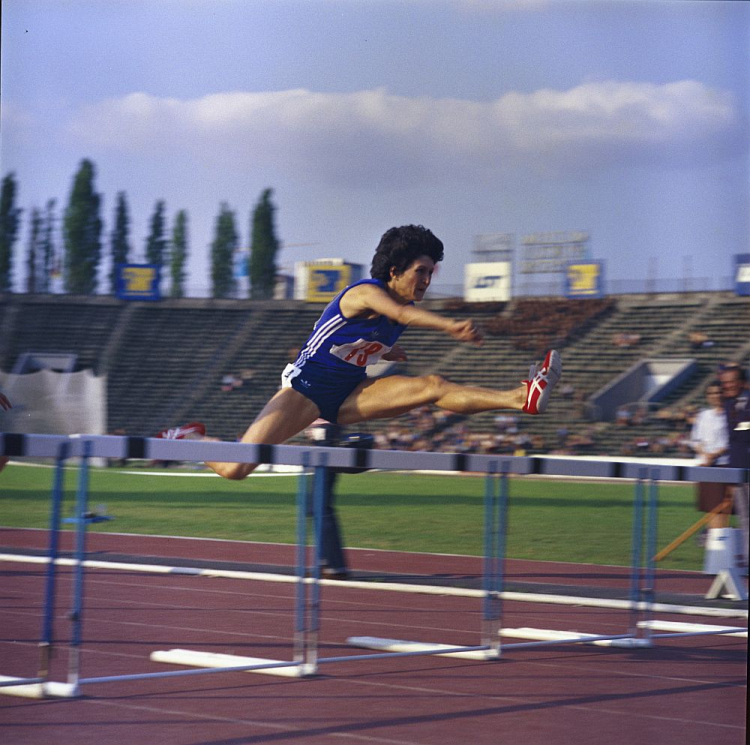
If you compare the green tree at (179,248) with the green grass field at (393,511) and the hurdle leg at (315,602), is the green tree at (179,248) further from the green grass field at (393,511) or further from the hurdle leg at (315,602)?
the hurdle leg at (315,602)

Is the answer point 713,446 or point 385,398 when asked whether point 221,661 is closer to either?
point 385,398

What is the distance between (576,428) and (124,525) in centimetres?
1713

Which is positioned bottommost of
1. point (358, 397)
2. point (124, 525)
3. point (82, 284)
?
point (124, 525)

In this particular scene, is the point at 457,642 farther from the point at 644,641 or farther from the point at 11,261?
the point at 11,261

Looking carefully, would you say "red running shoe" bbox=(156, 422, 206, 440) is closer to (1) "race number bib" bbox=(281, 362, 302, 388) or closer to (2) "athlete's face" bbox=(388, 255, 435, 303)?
(1) "race number bib" bbox=(281, 362, 302, 388)

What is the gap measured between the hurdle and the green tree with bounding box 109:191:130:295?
35.7 metres

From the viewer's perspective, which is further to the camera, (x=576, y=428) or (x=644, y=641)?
(x=576, y=428)

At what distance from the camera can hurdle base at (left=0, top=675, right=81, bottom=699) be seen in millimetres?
3117

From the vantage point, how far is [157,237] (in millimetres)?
46375

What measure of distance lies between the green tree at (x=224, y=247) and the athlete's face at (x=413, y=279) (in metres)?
39.5

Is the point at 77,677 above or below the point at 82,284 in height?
below

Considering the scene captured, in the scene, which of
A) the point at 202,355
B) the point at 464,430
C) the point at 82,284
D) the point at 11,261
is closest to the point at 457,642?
the point at 464,430

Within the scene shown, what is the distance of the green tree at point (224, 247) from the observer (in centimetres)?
4497

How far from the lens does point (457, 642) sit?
4.34 meters
